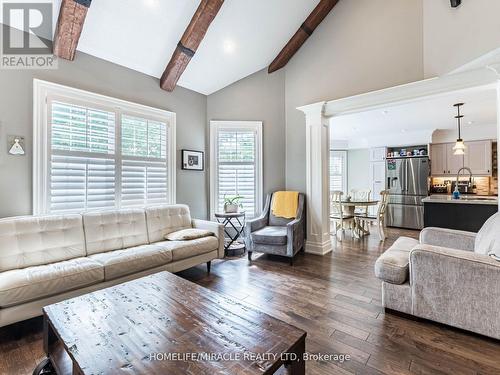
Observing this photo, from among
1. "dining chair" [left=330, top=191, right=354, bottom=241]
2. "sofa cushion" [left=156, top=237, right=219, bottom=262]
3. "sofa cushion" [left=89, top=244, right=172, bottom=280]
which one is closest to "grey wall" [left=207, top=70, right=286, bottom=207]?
"dining chair" [left=330, top=191, right=354, bottom=241]

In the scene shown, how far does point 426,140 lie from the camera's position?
6.18 metres

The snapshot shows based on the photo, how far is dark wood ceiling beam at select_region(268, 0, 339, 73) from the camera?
3686 mm

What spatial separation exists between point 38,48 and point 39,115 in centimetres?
75

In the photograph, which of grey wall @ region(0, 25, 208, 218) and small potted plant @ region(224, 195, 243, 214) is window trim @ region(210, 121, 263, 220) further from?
small potted plant @ region(224, 195, 243, 214)

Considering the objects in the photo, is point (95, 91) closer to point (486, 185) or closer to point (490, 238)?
point (490, 238)

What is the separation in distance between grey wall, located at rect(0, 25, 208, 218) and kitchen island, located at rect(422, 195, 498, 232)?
3.73 metres

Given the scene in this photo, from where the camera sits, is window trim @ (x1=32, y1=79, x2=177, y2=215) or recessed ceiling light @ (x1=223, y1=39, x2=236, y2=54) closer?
window trim @ (x1=32, y1=79, x2=177, y2=215)

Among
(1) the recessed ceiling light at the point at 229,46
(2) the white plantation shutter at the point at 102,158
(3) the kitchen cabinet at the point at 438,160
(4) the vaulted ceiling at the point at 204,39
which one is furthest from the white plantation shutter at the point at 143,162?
(3) the kitchen cabinet at the point at 438,160

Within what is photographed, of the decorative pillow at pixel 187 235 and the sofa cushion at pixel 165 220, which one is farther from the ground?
the sofa cushion at pixel 165 220

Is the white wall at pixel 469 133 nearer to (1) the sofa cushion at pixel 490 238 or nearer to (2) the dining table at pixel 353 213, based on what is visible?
(2) the dining table at pixel 353 213

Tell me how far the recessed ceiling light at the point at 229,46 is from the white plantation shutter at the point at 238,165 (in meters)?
1.14

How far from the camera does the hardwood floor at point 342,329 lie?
1601mm

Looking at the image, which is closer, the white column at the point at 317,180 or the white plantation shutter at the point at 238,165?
the white column at the point at 317,180

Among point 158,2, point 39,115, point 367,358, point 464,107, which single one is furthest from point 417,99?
point 39,115
